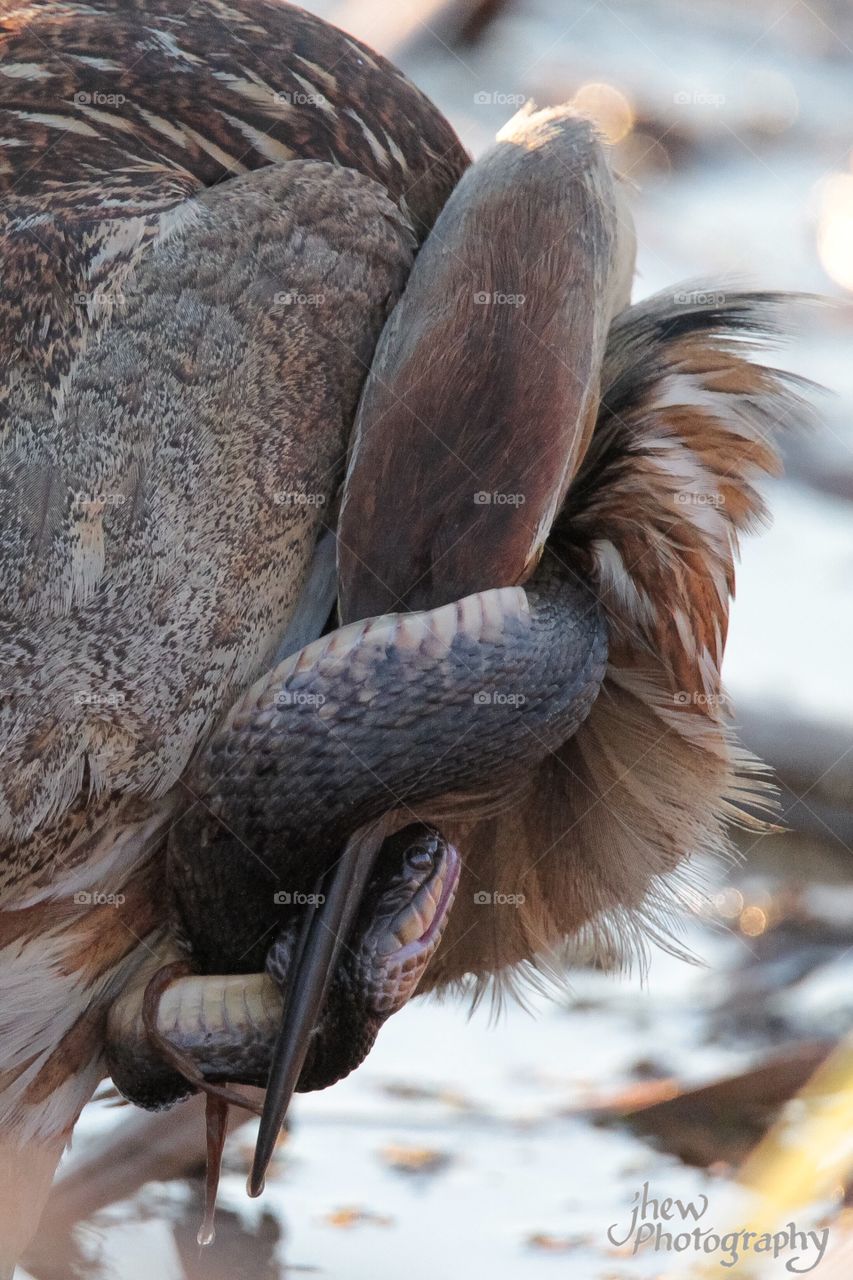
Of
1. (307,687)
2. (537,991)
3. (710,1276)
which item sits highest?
(307,687)

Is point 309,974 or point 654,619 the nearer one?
point 309,974

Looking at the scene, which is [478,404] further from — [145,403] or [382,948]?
[382,948]

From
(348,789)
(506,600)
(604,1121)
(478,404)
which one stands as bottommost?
(604,1121)

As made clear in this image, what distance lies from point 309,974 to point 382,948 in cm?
7

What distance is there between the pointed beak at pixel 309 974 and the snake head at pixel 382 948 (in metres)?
0.01

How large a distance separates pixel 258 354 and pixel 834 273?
2.14m

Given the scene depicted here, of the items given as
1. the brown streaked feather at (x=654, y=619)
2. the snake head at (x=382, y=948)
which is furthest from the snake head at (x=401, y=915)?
the brown streaked feather at (x=654, y=619)

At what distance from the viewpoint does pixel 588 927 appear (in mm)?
1657

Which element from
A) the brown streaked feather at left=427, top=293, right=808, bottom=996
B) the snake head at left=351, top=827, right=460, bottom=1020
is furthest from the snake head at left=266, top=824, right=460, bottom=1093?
the brown streaked feather at left=427, top=293, right=808, bottom=996

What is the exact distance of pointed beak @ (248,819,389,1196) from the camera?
131 centimetres

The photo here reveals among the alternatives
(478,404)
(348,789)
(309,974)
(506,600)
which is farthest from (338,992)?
(478,404)

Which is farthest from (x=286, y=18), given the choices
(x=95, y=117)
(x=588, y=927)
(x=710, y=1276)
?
(x=710, y=1276)

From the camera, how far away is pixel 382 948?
1.34 meters

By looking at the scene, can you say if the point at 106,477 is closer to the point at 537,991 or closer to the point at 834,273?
the point at 537,991
